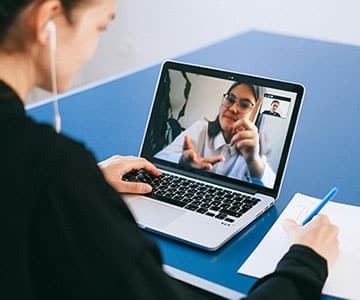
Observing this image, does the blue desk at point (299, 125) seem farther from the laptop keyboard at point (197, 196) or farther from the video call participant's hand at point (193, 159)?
the video call participant's hand at point (193, 159)

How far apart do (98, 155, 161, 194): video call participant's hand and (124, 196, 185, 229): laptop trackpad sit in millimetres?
19

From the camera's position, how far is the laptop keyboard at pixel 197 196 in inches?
42.9

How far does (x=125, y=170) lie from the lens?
3.90ft

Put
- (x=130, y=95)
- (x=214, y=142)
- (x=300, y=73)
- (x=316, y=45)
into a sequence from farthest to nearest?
(x=316, y=45), (x=300, y=73), (x=130, y=95), (x=214, y=142)

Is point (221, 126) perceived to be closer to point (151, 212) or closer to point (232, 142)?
point (232, 142)

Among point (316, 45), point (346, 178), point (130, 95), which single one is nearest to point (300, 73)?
point (316, 45)

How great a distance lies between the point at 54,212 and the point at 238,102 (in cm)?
65

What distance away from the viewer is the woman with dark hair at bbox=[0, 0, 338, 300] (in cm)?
61

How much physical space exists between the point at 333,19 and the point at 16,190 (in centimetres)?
260

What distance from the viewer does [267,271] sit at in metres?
0.94

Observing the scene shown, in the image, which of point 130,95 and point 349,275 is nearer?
point 349,275

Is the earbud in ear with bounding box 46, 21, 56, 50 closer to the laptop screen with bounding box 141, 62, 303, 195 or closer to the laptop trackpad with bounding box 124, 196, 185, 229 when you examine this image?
the laptop trackpad with bounding box 124, 196, 185, 229

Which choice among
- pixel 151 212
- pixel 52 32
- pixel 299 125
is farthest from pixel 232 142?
pixel 52 32

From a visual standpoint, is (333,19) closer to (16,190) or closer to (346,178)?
(346,178)
